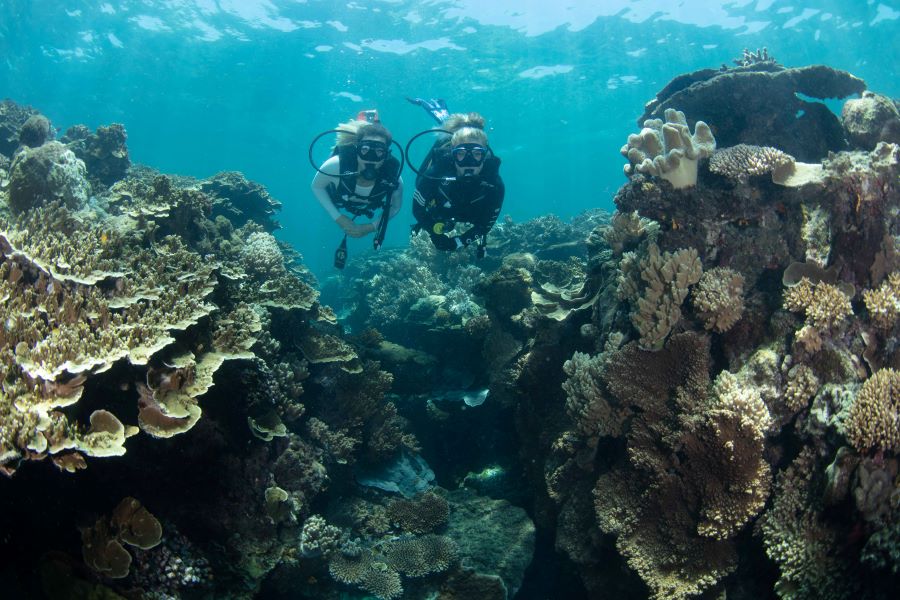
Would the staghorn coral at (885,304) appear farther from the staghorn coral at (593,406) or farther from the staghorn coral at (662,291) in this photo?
the staghorn coral at (593,406)

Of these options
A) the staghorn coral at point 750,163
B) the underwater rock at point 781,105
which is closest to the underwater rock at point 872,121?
the underwater rock at point 781,105

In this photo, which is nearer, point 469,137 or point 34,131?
point 469,137

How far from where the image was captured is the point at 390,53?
98.7 feet

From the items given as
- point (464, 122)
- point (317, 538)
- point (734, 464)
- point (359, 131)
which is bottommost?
point (317, 538)

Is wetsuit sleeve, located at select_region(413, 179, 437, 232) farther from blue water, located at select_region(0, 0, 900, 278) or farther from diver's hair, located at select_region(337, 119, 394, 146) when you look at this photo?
blue water, located at select_region(0, 0, 900, 278)

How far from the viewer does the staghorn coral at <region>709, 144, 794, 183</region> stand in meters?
4.46

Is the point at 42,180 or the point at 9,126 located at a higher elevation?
the point at 9,126

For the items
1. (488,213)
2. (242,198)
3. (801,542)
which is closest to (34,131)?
(242,198)

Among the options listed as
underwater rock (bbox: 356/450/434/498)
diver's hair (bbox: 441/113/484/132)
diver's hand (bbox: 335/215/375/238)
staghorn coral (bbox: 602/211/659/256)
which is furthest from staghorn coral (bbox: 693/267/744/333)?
diver's hand (bbox: 335/215/375/238)

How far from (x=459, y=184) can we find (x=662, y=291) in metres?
4.41

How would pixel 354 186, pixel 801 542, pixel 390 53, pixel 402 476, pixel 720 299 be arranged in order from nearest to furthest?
pixel 801 542, pixel 720 299, pixel 402 476, pixel 354 186, pixel 390 53

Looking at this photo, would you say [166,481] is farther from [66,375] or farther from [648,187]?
[648,187]

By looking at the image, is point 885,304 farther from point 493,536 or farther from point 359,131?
point 359,131

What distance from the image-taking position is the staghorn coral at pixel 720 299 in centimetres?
429
